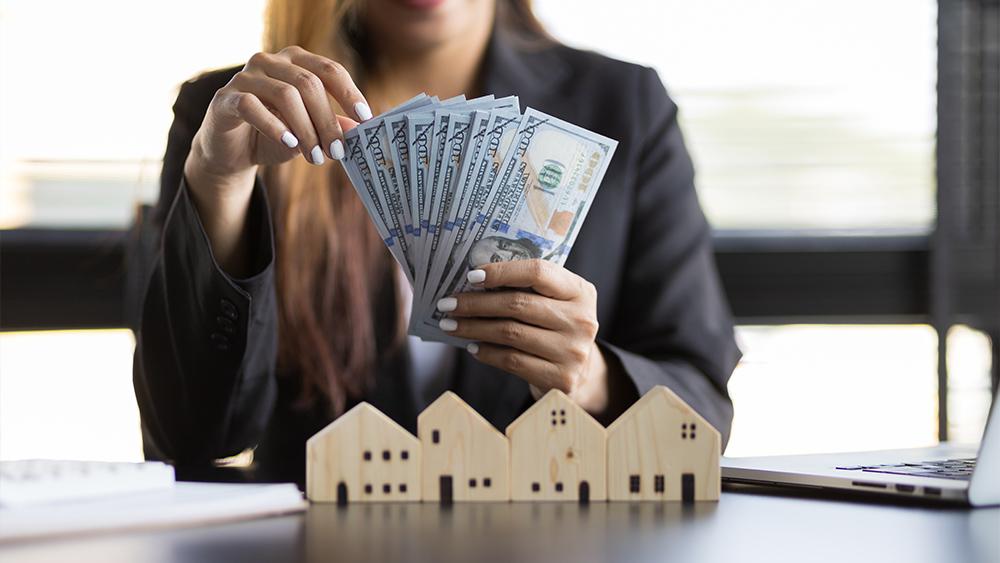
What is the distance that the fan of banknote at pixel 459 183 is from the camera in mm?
1017

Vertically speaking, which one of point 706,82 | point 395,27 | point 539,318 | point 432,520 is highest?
point 706,82

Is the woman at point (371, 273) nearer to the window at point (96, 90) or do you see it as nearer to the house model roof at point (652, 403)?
the house model roof at point (652, 403)

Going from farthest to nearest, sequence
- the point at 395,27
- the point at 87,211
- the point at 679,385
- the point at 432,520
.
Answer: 1. the point at 87,211
2. the point at 395,27
3. the point at 679,385
4. the point at 432,520

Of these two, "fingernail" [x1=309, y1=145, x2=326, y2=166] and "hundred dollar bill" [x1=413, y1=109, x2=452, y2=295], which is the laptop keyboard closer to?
"hundred dollar bill" [x1=413, y1=109, x2=452, y2=295]

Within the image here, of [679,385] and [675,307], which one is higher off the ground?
[675,307]

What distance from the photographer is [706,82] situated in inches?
118

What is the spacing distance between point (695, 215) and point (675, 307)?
8.5 inches

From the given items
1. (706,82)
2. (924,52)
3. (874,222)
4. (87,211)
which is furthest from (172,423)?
(924,52)

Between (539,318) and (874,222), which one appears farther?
(874,222)

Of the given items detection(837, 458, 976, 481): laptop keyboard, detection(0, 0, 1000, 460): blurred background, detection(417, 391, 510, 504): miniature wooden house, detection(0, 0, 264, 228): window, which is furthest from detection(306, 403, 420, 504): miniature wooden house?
detection(0, 0, 264, 228): window

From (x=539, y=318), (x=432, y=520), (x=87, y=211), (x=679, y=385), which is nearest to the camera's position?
(x=432, y=520)

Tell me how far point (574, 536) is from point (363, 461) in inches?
8.8

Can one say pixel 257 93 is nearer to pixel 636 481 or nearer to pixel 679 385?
pixel 636 481

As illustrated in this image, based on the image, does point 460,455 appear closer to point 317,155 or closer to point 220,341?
point 317,155
